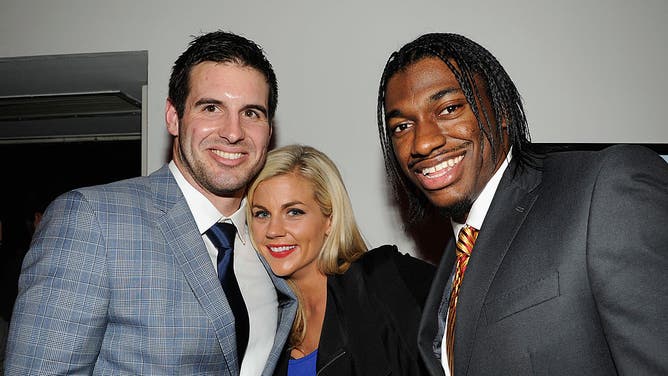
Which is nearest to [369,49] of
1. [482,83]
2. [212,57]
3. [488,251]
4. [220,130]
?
[212,57]

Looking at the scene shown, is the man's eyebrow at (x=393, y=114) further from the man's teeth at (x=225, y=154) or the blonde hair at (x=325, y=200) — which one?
the blonde hair at (x=325, y=200)

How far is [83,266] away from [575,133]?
97.2 inches

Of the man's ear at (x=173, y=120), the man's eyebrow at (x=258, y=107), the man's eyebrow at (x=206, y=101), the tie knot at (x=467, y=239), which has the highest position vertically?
the man's eyebrow at (x=206, y=101)

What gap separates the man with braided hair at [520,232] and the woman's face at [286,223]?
87cm

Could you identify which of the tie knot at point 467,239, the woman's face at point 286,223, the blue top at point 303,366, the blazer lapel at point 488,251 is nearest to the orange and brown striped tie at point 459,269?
the tie knot at point 467,239

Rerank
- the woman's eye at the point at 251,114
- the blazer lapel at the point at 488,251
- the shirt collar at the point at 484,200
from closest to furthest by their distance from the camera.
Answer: the blazer lapel at the point at 488,251, the shirt collar at the point at 484,200, the woman's eye at the point at 251,114

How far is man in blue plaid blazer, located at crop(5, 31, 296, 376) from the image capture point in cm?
147

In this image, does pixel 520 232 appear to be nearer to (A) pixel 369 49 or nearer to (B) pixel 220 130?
(B) pixel 220 130

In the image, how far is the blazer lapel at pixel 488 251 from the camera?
135 cm

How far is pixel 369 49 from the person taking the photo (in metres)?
2.99

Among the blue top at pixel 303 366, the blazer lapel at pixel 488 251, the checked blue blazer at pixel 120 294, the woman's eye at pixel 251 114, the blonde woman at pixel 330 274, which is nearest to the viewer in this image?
the blazer lapel at pixel 488 251

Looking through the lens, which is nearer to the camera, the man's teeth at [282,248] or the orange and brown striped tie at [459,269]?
the orange and brown striped tie at [459,269]

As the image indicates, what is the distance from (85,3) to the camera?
3.19 metres

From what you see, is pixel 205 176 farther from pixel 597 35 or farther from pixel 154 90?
pixel 597 35
